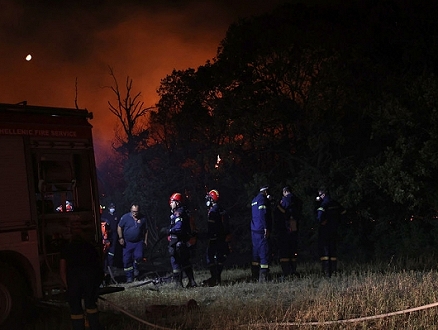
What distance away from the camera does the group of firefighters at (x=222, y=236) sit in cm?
1255

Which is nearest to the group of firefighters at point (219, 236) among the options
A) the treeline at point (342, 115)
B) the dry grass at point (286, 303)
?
the dry grass at point (286, 303)

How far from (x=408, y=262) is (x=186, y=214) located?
5.67m

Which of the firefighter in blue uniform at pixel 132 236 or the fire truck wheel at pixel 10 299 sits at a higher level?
the firefighter in blue uniform at pixel 132 236

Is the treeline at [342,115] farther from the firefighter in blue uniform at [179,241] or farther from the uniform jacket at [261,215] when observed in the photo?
the firefighter in blue uniform at [179,241]

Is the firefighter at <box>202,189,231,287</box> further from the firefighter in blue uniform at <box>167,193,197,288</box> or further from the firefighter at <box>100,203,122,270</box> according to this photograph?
the firefighter at <box>100,203,122,270</box>

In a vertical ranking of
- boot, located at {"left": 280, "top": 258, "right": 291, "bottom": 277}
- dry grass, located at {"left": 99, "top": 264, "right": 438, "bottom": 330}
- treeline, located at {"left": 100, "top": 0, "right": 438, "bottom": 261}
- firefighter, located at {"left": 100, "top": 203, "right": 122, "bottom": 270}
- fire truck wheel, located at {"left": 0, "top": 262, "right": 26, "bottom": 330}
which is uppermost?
treeline, located at {"left": 100, "top": 0, "right": 438, "bottom": 261}

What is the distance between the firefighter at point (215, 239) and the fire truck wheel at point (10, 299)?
4.81m

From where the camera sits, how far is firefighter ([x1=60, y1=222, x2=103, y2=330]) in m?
7.54

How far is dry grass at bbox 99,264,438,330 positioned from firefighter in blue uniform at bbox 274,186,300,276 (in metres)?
1.35

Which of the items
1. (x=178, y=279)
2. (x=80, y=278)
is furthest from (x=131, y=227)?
(x=80, y=278)

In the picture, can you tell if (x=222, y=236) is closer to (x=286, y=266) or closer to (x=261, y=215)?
(x=261, y=215)

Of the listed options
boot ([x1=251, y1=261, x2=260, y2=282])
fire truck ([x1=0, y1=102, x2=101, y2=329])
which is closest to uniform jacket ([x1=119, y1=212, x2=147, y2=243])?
boot ([x1=251, y1=261, x2=260, y2=282])

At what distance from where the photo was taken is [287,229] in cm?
1419

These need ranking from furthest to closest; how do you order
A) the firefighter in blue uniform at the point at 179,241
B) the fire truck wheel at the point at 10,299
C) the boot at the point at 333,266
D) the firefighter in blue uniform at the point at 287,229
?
the firefighter in blue uniform at the point at 287,229
the boot at the point at 333,266
the firefighter in blue uniform at the point at 179,241
the fire truck wheel at the point at 10,299
